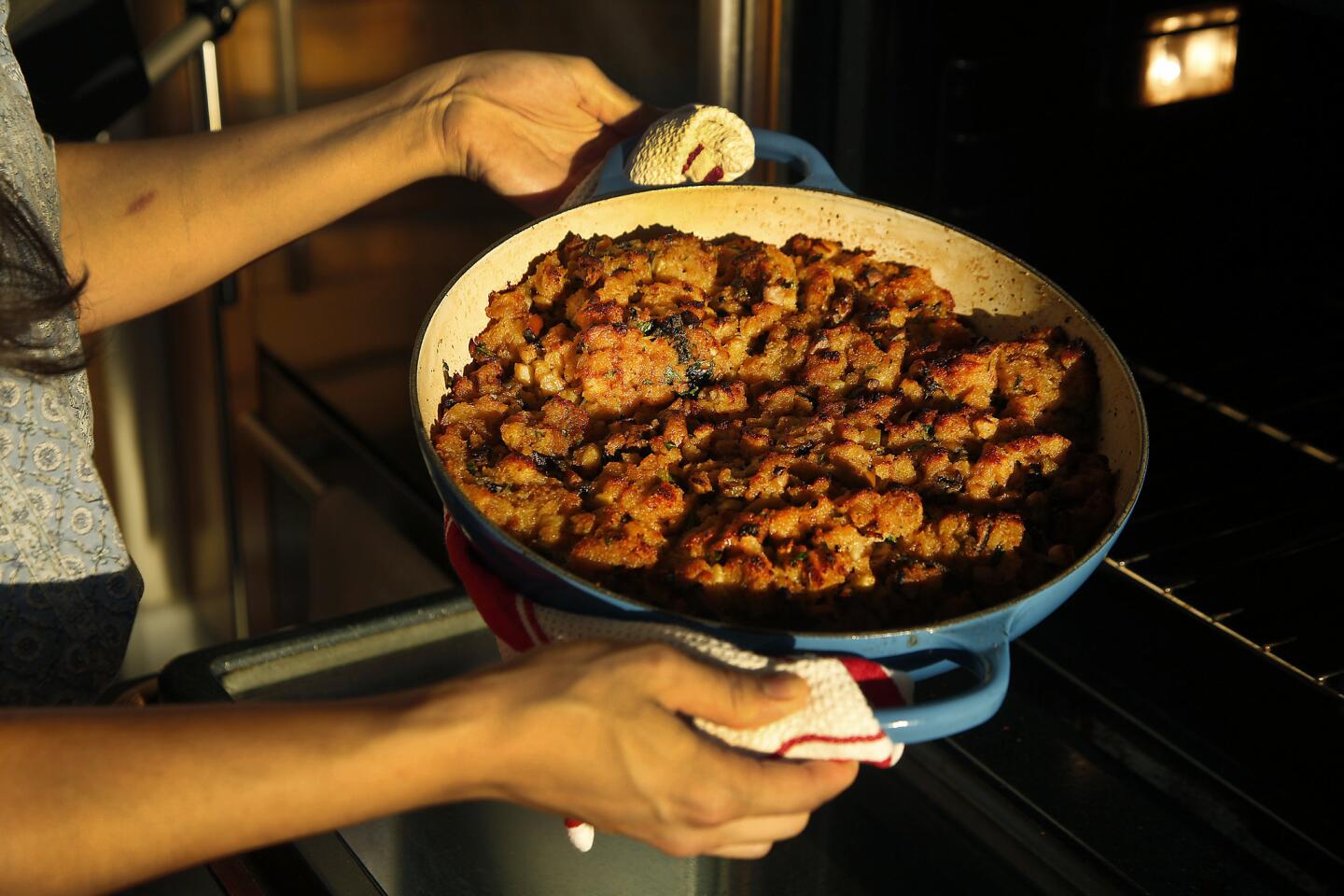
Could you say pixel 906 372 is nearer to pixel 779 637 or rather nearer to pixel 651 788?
pixel 779 637

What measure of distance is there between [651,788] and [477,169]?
2.83 feet

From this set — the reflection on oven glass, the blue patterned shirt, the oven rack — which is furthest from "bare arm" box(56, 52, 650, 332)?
the oven rack

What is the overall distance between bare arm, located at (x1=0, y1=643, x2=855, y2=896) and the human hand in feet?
2.60

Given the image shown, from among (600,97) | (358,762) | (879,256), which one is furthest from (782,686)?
(600,97)

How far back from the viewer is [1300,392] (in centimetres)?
137

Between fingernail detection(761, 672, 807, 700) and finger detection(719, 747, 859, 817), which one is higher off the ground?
fingernail detection(761, 672, 807, 700)

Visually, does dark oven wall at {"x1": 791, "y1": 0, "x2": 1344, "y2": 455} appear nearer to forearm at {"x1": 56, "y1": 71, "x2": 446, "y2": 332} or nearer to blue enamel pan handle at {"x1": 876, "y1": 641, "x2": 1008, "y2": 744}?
forearm at {"x1": 56, "y1": 71, "x2": 446, "y2": 332}

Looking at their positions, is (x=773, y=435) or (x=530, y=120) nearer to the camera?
(x=773, y=435)

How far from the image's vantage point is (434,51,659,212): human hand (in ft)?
4.39

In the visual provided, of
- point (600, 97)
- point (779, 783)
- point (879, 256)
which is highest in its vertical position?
point (600, 97)

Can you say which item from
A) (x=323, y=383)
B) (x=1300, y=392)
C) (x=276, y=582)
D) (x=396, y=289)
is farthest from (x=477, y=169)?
(x=276, y=582)

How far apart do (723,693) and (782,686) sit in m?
0.03

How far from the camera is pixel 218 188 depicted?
1335 mm

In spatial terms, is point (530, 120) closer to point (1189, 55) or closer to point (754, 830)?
point (1189, 55)
